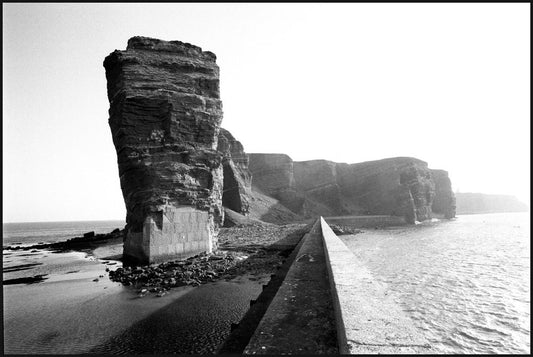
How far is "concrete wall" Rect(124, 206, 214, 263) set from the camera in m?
14.9

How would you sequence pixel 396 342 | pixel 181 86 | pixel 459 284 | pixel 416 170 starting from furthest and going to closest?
pixel 416 170
pixel 181 86
pixel 459 284
pixel 396 342

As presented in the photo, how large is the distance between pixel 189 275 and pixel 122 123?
31.2 ft

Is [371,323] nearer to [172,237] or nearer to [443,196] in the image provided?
[172,237]

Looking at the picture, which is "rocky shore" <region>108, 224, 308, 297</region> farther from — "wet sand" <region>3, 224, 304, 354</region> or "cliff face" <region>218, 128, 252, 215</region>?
"cliff face" <region>218, 128, 252, 215</region>

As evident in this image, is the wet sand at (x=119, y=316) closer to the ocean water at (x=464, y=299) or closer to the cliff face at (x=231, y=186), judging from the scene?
the ocean water at (x=464, y=299)

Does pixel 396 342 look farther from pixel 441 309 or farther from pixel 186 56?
pixel 186 56

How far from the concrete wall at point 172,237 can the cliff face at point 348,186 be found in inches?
2035

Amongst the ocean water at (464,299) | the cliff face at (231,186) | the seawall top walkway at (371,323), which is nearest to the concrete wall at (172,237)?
the ocean water at (464,299)

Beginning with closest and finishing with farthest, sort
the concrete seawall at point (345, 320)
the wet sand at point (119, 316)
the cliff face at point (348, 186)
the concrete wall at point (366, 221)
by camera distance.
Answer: the concrete seawall at point (345, 320), the wet sand at point (119, 316), the concrete wall at point (366, 221), the cliff face at point (348, 186)

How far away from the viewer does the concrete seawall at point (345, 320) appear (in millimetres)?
2818

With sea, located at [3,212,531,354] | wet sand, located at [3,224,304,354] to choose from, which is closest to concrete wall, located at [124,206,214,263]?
wet sand, located at [3,224,304,354]

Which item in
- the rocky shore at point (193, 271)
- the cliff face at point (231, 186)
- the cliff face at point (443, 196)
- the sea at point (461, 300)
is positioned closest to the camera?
the sea at point (461, 300)

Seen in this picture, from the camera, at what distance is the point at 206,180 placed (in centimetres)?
1833

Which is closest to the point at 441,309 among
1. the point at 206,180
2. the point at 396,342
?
the point at 396,342
